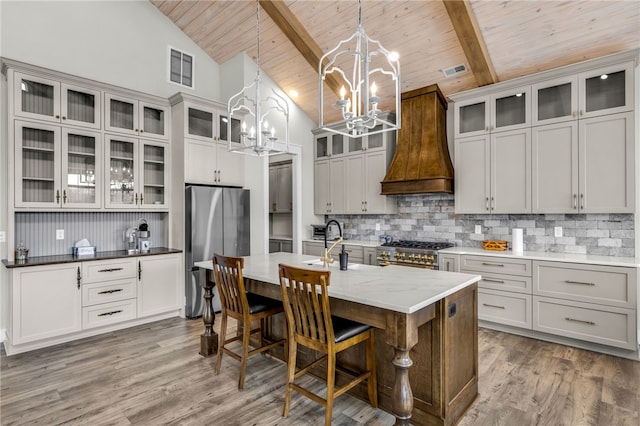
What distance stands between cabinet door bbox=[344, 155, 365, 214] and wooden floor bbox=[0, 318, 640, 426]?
2.69 metres

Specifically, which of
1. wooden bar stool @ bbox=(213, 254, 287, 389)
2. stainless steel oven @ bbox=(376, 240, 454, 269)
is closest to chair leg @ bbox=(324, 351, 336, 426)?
wooden bar stool @ bbox=(213, 254, 287, 389)

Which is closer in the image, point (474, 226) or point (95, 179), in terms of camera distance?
point (95, 179)

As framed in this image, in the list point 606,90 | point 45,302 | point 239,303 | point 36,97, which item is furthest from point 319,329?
point 36,97

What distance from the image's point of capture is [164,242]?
465 centimetres

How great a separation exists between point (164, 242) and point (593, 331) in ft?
16.2

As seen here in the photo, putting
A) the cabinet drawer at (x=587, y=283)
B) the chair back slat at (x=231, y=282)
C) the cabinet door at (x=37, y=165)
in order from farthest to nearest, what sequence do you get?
1. the cabinet door at (x=37, y=165)
2. the cabinet drawer at (x=587, y=283)
3. the chair back slat at (x=231, y=282)

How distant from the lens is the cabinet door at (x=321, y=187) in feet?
19.3

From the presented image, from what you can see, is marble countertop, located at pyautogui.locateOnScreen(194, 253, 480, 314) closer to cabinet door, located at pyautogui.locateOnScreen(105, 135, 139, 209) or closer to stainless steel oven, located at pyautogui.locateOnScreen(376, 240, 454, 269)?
stainless steel oven, located at pyautogui.locateOnScreen(376, 240, 454, 269)

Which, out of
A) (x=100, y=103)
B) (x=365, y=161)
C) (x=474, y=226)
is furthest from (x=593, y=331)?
(x=100, y=103)

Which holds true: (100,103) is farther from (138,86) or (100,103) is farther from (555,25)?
(555,25)

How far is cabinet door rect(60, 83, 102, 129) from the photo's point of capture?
3647mm

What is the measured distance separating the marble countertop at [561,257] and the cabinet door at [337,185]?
2.00 meters

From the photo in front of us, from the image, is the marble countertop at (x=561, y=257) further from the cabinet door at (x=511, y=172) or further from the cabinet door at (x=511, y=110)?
the cabinet door at (x=511, y=110)

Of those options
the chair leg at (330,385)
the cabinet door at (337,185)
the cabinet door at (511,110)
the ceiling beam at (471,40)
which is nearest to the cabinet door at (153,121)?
the cabinet door at (337,185)
